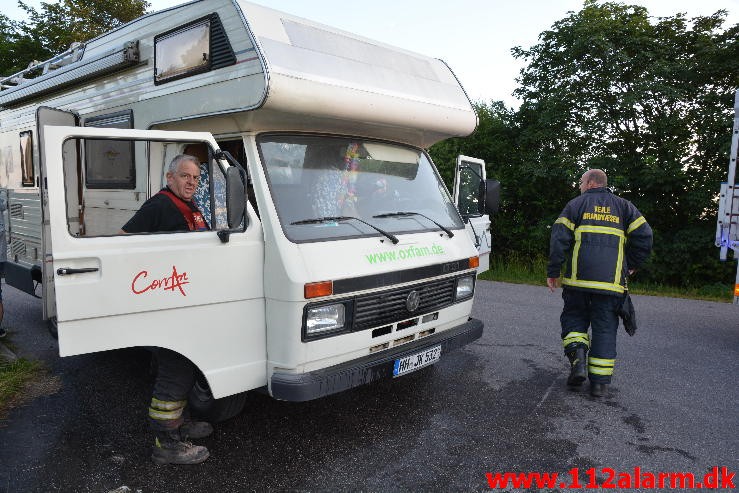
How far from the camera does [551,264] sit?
4480mm

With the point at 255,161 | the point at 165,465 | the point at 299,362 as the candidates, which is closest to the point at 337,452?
the point at 299,362

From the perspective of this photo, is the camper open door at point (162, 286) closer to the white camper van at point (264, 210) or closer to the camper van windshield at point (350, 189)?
the white camper van at point (264, 210)

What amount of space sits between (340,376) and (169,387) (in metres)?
1.00

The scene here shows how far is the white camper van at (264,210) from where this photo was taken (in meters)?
2.99

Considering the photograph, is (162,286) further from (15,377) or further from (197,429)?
(15,377)

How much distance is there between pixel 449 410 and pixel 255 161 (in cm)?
227

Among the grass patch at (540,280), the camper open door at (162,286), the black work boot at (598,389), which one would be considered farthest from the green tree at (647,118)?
the camper open door at (162,286)

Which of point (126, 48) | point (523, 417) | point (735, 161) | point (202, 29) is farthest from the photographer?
point (735, 161)

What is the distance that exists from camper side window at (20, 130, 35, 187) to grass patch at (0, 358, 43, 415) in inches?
67.6

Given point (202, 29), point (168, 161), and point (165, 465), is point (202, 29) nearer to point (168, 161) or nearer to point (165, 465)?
point (168, 161)

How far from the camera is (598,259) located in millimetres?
4297

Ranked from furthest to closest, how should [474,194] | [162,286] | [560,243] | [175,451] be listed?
1. [474,194]
2. [560,243]
3. [175,451]
4. [162,286]

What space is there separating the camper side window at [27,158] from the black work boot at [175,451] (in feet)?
11.1

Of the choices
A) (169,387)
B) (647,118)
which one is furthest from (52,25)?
(169,387)
